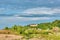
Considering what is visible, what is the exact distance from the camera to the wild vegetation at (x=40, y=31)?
14.6 metres

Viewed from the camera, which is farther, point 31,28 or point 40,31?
point 31,28

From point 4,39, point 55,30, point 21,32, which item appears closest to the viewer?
point 4,39

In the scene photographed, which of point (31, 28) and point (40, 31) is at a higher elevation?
point (31, 28)

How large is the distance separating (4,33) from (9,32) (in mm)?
332

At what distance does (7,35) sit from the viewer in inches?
578

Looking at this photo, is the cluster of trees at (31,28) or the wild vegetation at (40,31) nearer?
the wild vegetation at (40,31)

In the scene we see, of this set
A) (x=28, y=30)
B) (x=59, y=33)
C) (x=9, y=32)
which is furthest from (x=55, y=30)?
(x=9, y=32)

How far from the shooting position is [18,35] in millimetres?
14828

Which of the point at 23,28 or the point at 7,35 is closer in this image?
the point at 7,35

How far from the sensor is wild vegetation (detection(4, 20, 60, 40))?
14.6 metres

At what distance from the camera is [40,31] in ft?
51.5

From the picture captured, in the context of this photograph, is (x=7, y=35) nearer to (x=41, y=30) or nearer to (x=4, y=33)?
(x=4, y=33)

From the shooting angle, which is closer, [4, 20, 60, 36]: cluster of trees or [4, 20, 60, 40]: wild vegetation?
[4, 20, 60, 40]: wild vegetation

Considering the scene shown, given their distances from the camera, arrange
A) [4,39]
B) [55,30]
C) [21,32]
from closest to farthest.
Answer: [4,39] < [21,32] < [55,30]
